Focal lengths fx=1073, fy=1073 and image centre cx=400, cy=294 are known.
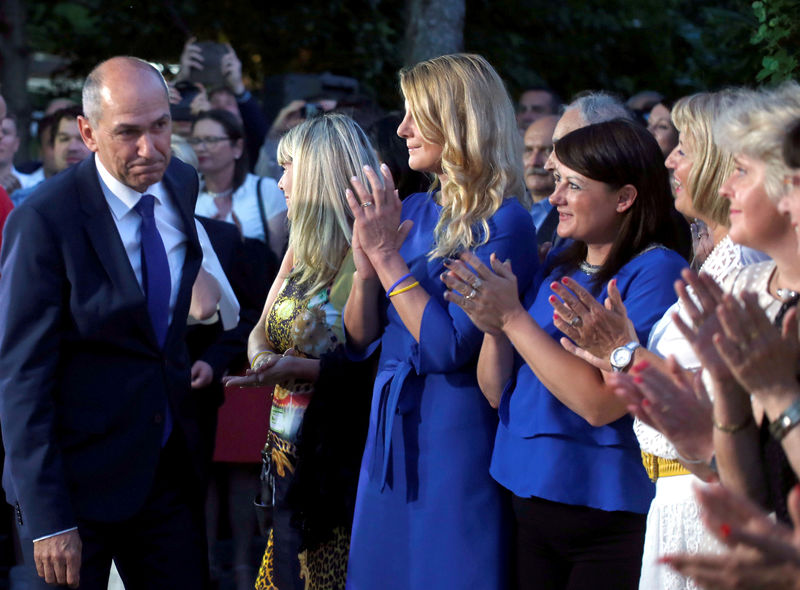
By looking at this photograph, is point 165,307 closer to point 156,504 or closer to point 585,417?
point 156,504

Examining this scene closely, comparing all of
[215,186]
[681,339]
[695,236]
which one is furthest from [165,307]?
[215,186]

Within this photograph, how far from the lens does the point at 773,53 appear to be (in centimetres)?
418

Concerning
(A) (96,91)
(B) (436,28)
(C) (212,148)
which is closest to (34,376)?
(A) (96,91)

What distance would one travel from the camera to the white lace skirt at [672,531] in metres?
2.71

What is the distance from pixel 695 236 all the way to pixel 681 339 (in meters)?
1.37

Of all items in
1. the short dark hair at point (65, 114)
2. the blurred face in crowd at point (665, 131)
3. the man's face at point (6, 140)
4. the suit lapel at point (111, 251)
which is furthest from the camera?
the short dark hair at point (65, 114)

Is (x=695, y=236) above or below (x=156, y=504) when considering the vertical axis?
above

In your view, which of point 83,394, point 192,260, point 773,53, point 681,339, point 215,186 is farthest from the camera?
point 215,186

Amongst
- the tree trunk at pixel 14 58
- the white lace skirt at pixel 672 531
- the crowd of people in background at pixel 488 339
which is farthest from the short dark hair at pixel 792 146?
the tree trunk at pixel 14 58

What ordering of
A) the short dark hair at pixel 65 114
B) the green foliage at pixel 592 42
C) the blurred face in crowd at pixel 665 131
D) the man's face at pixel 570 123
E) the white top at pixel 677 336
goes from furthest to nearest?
the green foliage at pixel 592 42, the short dark hair at pixel 65 114, the blurred face in crowd at pixel 665 131, the man's face at pixel 570 123, the white top at pixel 677 336

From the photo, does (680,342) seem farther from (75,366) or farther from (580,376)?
(75,366)

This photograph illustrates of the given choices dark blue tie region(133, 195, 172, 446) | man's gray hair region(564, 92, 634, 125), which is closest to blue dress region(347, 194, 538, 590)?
dark blue tie region(133, 195, 172, 446)

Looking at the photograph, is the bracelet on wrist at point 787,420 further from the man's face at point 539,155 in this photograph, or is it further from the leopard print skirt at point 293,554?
the man's face at point 539,155

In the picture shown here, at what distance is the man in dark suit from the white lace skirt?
154 centimetres
